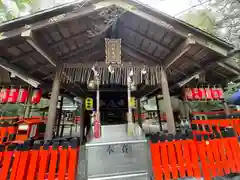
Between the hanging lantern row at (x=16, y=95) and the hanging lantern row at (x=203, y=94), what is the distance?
7679mm

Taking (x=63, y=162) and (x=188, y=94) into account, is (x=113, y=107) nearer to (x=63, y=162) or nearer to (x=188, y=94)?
(x=188, y=94)

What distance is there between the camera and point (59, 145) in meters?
3.28

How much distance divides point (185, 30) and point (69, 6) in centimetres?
334

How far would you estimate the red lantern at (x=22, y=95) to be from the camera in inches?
238

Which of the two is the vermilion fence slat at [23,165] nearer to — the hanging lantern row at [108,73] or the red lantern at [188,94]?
the hanging lantern row at [108,73]

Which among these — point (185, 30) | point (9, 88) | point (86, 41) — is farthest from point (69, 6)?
point (9, 88)

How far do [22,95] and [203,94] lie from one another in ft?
29.9

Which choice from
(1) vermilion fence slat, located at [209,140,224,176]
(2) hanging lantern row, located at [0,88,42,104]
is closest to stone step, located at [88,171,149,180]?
(1) vermilion fence slat, located at [209,140,224,176]

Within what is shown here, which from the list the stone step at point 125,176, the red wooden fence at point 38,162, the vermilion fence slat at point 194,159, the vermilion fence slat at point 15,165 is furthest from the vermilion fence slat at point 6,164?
the vermilion fence slat at point 194,159

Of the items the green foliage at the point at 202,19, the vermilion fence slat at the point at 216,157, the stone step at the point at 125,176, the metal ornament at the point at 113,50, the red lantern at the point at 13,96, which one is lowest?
the stone step at the point at 125,176

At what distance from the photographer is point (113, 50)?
4.72 metres

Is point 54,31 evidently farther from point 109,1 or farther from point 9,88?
point 9,88

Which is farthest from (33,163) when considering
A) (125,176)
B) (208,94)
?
(208,94)

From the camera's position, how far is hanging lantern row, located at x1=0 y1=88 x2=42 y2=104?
19.5 feet
